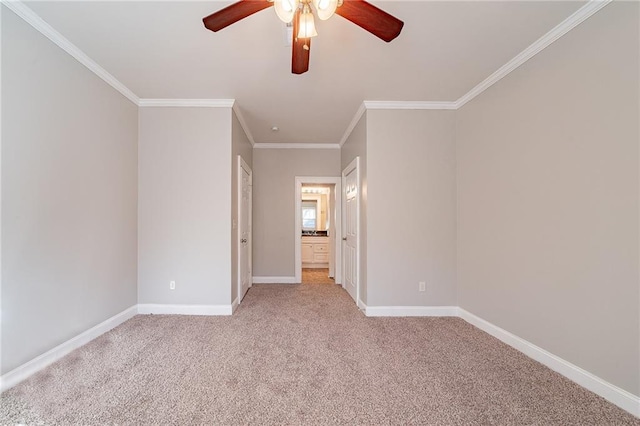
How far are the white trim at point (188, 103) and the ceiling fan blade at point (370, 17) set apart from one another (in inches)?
88.0

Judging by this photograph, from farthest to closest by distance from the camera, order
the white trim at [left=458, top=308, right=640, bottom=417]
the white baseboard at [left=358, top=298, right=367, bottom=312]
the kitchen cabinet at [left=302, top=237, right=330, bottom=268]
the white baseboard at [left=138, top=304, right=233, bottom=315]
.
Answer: the kitchen cabinet at [left=302, top=237, right=330, bottom=268], the white baseboard at [left=358, top=298, right=367, bottom=312], the white baseboard at [left=138, top=304, right=233, bottom=315], the white trim at [left=458, top=308, right=640, bottom=417]

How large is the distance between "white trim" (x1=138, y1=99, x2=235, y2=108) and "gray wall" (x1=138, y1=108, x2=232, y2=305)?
0.05 meters

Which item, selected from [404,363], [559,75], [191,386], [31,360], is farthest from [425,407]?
[31,360]

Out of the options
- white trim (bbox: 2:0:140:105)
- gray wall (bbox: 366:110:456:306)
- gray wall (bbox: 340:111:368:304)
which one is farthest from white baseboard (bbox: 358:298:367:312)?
white trim (bbox: 2:0:140:105)

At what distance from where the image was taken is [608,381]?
1814mm

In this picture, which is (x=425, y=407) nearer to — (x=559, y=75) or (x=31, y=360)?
(x=559, y=75)

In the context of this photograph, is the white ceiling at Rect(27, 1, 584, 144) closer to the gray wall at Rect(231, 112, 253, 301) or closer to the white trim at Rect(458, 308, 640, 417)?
the gray wall at Rect(231, 112, 253, 301)

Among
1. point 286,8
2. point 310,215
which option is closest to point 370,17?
point 286,8

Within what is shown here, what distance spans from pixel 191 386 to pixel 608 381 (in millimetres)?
2720

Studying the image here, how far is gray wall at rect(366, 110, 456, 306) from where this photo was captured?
11.3 feet

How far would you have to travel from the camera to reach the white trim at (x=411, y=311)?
3418 mm

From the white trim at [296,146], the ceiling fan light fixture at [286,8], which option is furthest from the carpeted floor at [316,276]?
the ceiling fan light fixture at [286,8]

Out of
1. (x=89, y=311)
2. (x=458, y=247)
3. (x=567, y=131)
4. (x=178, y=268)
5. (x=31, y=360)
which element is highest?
(x=567, y=131)

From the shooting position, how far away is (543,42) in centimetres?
223
